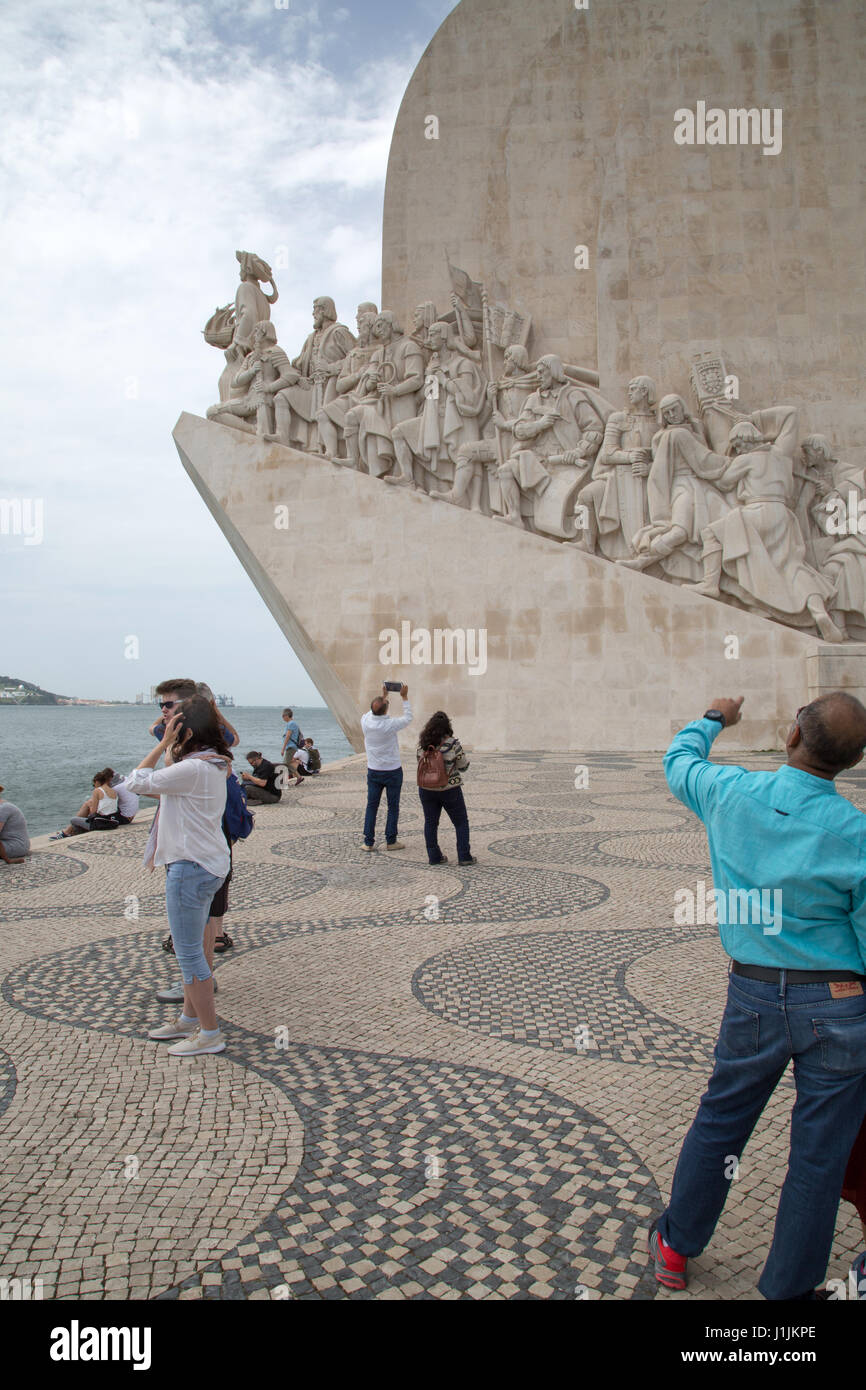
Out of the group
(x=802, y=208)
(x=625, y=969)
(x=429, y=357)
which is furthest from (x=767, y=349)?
(x=625, y=969)

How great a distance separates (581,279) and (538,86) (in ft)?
12.5

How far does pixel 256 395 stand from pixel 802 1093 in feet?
45.5

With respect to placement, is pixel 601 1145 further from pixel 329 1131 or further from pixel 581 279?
pixel 581 279

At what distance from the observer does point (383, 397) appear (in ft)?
44.3

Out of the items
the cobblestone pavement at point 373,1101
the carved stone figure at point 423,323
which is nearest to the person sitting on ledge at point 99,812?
the cobblestone pavement at point 373,1101

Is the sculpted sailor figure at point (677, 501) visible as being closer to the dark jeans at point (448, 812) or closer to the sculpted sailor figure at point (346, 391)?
the sculpted sailor figure at point (346, 391)

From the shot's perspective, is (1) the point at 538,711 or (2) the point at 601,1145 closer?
(2) the point at 601,1145

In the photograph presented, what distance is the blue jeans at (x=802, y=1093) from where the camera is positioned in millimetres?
1410

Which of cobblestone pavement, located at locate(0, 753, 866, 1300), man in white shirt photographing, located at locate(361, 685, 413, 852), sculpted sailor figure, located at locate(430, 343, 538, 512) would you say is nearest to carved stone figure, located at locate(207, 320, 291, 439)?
sculpted sailor figure, located at locate(430, 343, 538, 512)

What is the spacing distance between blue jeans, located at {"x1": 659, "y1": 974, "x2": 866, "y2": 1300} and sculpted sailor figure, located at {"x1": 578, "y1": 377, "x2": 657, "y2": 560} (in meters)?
11.4

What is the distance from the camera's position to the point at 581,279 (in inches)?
618

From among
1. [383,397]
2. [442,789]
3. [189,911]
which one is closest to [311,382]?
[383,397]

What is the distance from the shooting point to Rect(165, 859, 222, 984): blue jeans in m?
2.56
